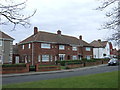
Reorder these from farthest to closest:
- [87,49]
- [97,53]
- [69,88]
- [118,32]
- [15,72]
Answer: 1. [97,53]
2. [87,49]
3. [15,72]
4. [118,32]
5. [69,88]

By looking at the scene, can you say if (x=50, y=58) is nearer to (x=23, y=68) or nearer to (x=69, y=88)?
(x=23, y=68)

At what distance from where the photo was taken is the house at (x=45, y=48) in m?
41.0

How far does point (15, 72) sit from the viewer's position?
27234 mm

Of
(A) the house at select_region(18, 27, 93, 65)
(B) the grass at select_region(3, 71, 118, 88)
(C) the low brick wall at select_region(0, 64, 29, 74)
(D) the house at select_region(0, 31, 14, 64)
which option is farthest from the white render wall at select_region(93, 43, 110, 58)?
(B) the grass at select_region(3, 71, 118, 88)

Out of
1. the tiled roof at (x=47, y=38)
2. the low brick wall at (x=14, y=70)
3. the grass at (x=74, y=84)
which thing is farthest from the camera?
the tiled roof at (x=47, y=38)

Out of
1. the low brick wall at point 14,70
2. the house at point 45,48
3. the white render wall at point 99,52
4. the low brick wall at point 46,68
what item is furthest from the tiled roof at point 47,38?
the white render wall at point 99,52

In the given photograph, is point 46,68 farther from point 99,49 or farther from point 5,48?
point 99,49

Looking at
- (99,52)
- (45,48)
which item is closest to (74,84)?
(45,48)

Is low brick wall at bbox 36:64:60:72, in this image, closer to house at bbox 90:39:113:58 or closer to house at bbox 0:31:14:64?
house at bbox 0:31:14:64

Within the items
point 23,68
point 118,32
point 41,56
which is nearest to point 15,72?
point 23,68

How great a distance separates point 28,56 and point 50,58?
5227 mm

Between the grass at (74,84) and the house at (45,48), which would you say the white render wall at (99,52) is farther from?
the grass at (74,84)

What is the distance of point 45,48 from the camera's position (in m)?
42.4

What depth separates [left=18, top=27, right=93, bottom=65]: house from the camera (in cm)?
4100
